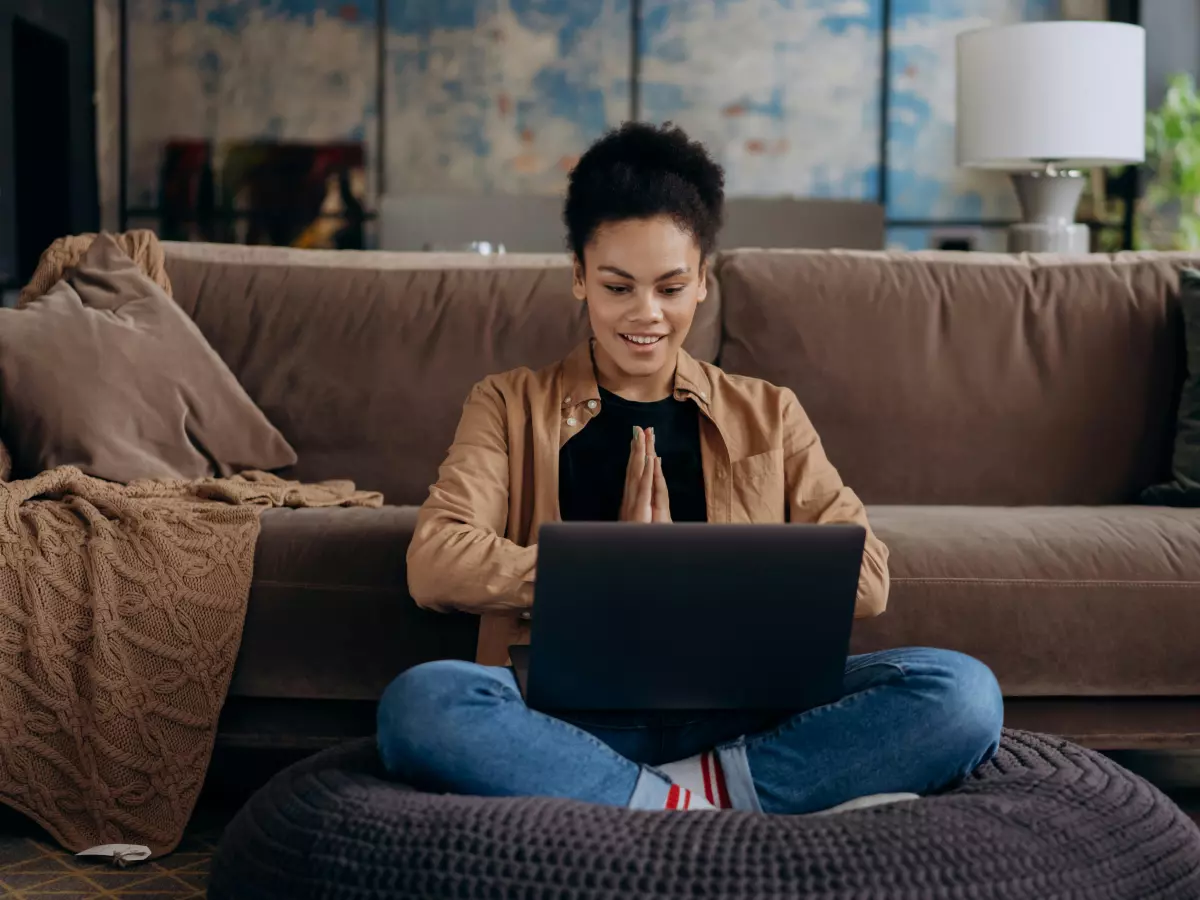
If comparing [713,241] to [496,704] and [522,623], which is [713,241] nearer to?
[522,623]

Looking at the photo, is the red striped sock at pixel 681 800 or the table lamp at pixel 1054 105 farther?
the table lamp at pixel 1054 105

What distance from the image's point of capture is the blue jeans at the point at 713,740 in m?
1.42

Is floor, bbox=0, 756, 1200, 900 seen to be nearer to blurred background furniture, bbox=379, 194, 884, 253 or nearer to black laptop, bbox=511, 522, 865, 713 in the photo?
black laptop, bbox=511, 522, 865, 713

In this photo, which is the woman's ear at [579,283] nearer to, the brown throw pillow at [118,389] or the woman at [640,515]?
the woman at [640,515]

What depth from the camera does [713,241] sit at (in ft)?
5.98

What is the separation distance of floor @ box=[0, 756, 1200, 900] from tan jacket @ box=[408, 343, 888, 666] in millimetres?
510

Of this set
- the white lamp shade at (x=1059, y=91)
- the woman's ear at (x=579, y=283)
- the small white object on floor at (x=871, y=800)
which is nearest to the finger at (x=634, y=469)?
the woman's ear at (x=579, y=283)

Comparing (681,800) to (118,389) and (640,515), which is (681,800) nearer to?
(640,515)

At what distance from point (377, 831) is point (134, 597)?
2.50ft

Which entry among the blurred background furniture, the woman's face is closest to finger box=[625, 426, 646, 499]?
the woman's face

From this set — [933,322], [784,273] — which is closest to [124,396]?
[784,273]

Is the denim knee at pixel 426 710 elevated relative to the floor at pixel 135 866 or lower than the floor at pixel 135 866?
elevated

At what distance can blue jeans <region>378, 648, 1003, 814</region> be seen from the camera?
142 centimetres

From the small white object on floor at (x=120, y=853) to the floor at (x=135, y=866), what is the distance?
0.01 m
